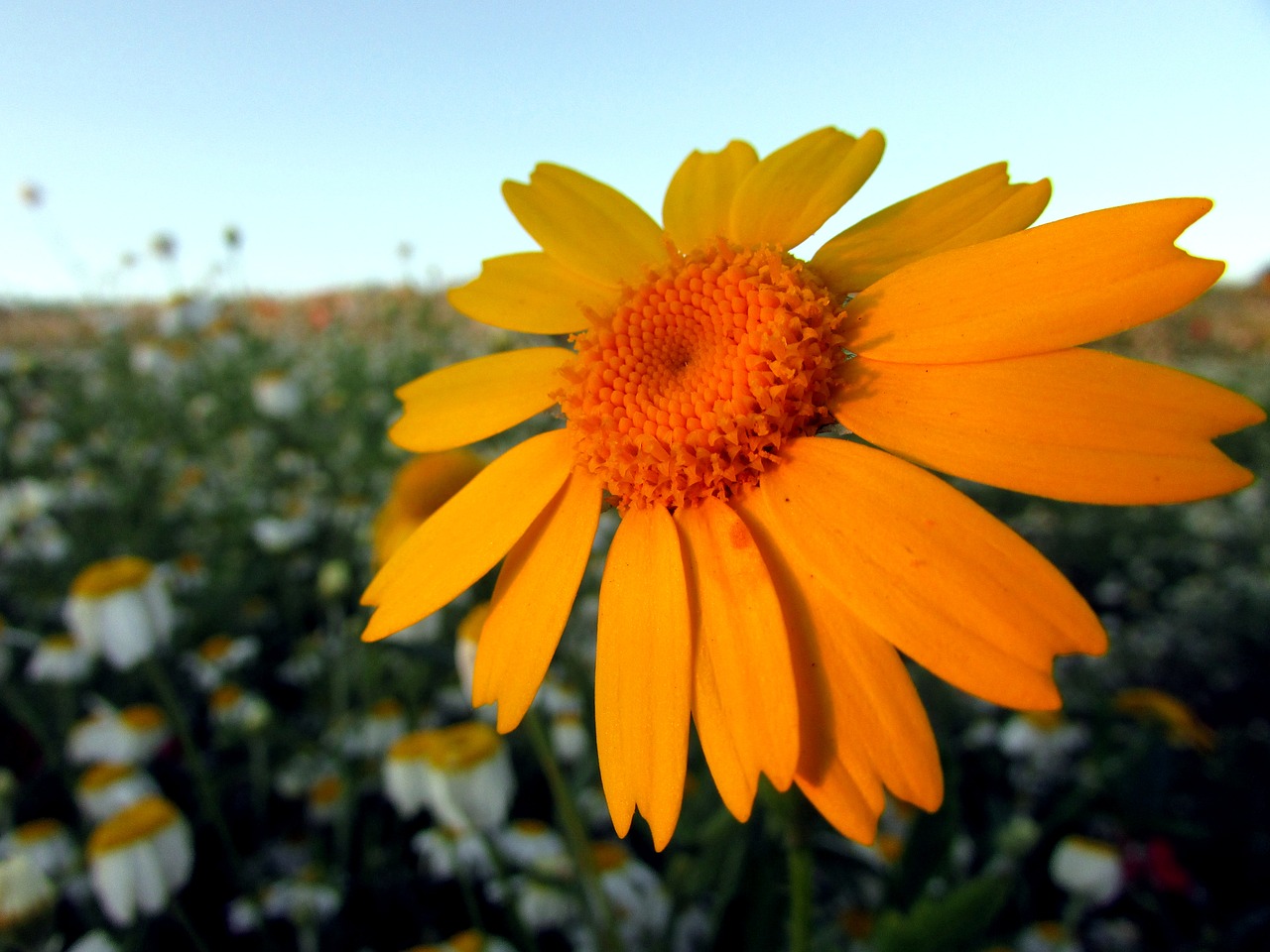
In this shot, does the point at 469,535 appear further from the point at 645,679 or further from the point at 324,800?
the point at 324,800

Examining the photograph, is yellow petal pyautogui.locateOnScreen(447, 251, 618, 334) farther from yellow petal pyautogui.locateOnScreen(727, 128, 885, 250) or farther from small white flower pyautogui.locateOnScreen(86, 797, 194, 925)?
small white flower pyautogui.locateOnScreen(86, 797, 194, 925)

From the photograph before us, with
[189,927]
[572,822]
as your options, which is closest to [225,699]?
[189,927]

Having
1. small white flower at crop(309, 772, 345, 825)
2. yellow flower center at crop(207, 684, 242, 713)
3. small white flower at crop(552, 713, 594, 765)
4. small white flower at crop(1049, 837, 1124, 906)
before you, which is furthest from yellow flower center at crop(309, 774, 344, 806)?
small white flower at crop(1049, 837, 1124, 906)

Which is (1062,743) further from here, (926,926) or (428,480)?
(428,480)

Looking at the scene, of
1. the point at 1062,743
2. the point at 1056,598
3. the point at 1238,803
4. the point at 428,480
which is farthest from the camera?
the point at 1238,803

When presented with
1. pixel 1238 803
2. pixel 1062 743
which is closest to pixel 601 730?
pixel 1062 743
